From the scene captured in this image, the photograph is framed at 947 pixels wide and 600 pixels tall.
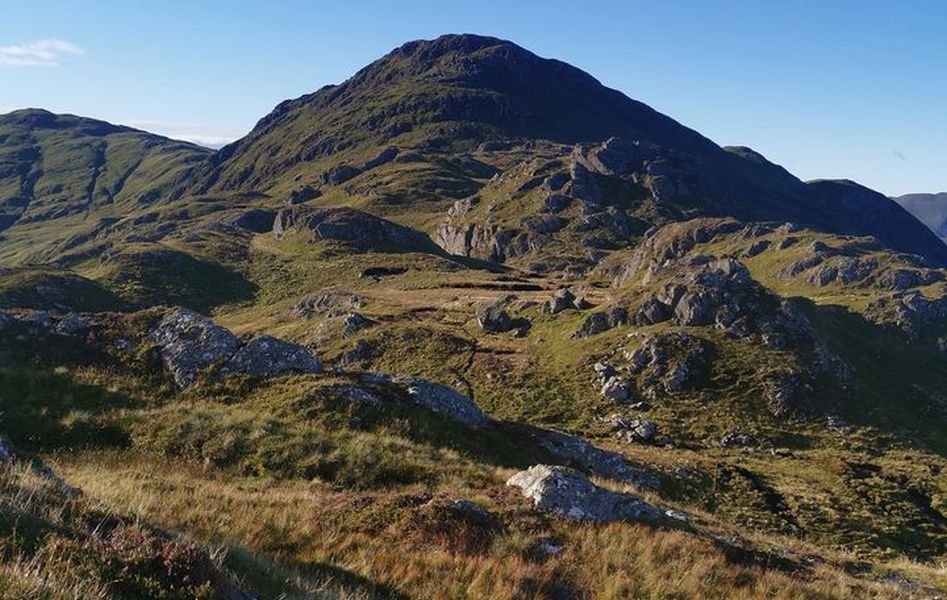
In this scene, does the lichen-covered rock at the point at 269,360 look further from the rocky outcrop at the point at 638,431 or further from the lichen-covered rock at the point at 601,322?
the lichen-covered rock at the point at 601,322

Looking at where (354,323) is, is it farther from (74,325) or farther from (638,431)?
(74,325)

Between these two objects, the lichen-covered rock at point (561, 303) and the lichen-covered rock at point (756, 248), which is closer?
the lichen-covered rock at point (561, 303)

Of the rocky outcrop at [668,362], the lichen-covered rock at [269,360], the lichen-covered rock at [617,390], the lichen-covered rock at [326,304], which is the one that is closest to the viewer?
the lichen-covered rock at [269,360]

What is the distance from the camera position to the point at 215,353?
27.6 m

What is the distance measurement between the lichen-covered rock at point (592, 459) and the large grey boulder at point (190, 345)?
1467 cm

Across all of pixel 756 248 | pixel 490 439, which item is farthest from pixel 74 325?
pixel 756 248

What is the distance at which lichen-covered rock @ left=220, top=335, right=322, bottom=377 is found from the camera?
27.3 meters

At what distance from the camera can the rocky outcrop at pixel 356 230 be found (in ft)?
551

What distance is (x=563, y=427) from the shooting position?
195ft

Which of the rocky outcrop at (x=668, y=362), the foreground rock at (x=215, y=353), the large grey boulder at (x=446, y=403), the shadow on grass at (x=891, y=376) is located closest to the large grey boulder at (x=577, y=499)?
the large grey boulder at (x=446, y=403)

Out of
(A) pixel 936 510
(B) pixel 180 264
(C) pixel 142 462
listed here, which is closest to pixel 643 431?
(A) pixel 936 510

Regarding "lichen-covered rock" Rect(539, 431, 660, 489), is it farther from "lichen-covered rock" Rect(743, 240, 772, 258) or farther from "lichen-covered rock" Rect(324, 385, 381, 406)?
"lichen-covered rock" Rect(743, 240, 772, 258)

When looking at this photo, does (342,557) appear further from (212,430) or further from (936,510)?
(936,510)

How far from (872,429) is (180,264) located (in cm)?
13446
